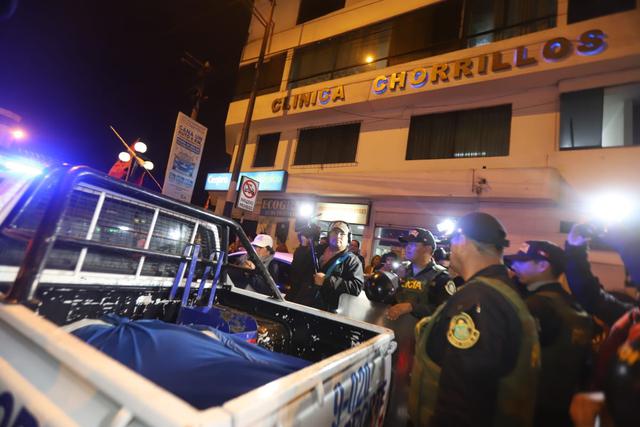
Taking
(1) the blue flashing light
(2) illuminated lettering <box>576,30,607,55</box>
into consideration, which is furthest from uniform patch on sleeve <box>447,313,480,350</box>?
(2) illuminated lettering <box>576,30,607,55</box>

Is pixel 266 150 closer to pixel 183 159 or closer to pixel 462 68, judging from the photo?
pixel 183 159

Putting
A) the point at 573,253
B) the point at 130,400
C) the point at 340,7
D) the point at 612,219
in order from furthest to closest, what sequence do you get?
the point at 340,7, the point at 573,253, the point at 612,219, the point at 130,400

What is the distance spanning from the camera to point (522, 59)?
8.84m

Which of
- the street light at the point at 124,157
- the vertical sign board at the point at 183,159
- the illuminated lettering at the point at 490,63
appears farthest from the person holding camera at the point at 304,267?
the street light at the point at 124,157

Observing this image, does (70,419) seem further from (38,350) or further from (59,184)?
(59,184)

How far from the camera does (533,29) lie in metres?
9.46

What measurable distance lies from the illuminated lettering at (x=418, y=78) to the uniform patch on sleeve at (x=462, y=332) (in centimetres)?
1050

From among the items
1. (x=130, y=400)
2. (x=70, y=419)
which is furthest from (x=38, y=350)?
(x=130, y=400)

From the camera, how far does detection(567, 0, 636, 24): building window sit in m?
8.27

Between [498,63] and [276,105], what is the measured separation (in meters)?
9.08

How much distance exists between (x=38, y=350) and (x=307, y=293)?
10.6 feet

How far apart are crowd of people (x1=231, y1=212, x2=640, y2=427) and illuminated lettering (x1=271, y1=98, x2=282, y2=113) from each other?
13.2 meters

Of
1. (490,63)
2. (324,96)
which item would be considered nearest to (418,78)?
(490,63)

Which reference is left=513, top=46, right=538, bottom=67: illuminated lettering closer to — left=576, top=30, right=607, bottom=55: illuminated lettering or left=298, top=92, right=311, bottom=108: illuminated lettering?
left=576, top=30, right=607, bottom=55: illuminated lettering
